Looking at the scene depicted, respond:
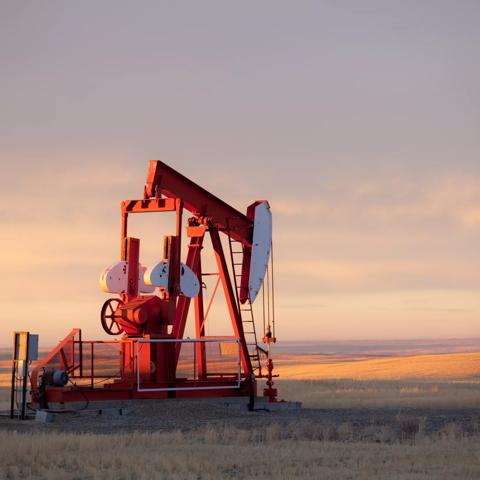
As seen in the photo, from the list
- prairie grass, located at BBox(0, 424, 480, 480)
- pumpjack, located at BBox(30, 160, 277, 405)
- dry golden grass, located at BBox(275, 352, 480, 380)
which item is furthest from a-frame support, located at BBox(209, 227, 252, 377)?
dry golden grass, located at BBox(275, 352, 480, 380)

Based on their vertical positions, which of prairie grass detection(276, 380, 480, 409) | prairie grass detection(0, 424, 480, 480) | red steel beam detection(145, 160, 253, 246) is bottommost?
prairie grass detection(0, 424, 480, 480)

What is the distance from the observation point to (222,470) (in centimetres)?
1318

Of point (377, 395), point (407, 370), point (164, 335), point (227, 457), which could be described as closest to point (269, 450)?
point (227, 457)

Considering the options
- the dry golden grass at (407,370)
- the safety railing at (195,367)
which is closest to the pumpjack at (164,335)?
the safety railing at (195,367)

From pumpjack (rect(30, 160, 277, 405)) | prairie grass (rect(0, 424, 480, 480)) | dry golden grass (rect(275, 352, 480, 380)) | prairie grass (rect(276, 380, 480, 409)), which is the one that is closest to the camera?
prairie grass (rect(0, 424, 480, 480))

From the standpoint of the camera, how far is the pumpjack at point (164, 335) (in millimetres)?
21484

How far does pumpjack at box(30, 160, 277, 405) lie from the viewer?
21484mm

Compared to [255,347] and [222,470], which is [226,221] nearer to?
[255,347]

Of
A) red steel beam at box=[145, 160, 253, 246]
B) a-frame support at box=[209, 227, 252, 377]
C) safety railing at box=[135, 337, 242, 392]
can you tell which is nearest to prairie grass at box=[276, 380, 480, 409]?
a-frame support at box=[209, 227, 252, 377]

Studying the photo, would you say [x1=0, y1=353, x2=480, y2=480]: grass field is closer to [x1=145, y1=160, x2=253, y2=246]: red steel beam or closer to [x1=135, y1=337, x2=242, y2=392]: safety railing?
[x1=135, y1=337, x2=242, y2=392]: safety railing

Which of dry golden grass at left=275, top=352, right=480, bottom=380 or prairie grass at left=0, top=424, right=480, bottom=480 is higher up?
dry golden grass at left=275, top=352, right=480, bottom=380

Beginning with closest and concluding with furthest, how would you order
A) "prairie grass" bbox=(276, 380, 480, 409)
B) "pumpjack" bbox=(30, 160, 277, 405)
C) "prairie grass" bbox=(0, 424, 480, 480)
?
1. "prairie grass" bbox=(0, 424, 480, 480)
2. "pumpjack" bbox=(30, 160, 277, 405)
3. "prairie grass" bbox=(276, 380, 480, 409)

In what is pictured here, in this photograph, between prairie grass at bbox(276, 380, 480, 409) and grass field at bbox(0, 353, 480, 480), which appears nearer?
grass field at bbox(0, 353, 480, 480)

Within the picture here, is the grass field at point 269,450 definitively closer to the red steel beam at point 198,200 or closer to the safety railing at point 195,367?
the safety railing at point 195,367
